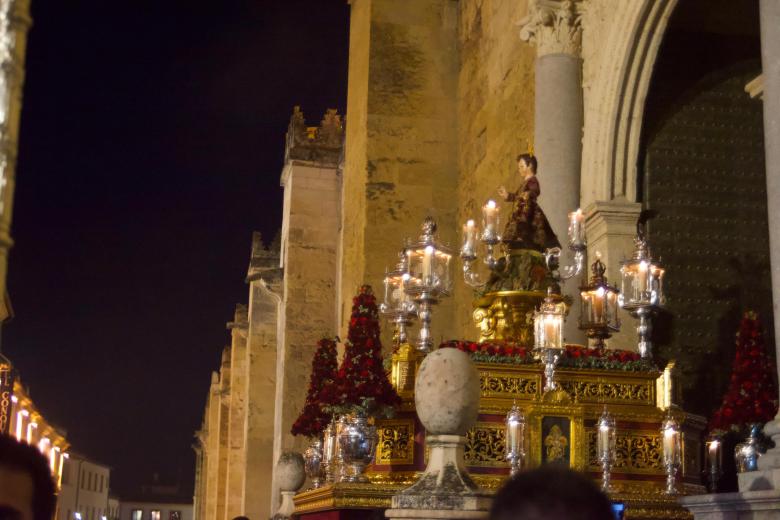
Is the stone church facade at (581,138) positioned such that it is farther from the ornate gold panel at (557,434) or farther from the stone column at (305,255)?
the ornate gold panel at (557,434)

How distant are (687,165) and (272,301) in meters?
20.3

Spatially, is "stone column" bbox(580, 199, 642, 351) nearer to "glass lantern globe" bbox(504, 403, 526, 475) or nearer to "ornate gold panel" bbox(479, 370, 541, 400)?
"ornate gold panel" bbox(479, 370, 541, 400)

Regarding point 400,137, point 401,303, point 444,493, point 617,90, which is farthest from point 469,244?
point 400,137

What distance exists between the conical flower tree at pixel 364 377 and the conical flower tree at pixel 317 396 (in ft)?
4.78

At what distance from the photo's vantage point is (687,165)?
15078 mm

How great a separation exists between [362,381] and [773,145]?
13.5ft

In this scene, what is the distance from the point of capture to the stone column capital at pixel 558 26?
50.1 feet

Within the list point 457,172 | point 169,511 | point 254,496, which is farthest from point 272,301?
point 169,511

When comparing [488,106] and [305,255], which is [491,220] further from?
[305,255]

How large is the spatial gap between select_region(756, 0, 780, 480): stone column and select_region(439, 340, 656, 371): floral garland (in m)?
1.53

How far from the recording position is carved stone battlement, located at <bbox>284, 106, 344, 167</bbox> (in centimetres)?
2828

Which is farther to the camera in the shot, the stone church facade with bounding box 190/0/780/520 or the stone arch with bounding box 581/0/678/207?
the stone church facade with bounding box 190/0/780/520

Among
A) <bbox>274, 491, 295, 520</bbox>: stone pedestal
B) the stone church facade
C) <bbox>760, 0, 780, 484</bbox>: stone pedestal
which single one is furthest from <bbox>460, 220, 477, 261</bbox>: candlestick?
<bbox>274, 491, 295, 520</bbox>: stone pedestal

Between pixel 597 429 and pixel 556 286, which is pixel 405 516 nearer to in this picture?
pixel 597 429
